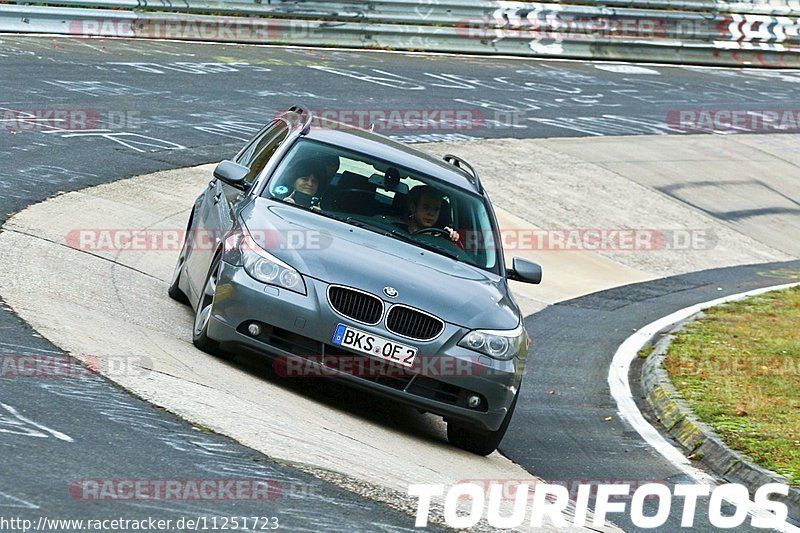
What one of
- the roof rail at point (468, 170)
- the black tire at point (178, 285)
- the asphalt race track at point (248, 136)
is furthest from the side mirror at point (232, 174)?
the roof rail at point (468, 170)

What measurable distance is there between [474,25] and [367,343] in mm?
21505

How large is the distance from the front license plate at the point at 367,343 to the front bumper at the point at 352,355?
3cm

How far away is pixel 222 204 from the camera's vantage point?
31.7 feet

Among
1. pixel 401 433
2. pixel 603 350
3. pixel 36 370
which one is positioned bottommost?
pixel 603 350

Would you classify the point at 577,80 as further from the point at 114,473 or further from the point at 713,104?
the point at 114,473

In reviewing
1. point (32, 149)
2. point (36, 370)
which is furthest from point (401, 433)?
point (32, 149)

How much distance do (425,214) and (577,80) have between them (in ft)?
63.8

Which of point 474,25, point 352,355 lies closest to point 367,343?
point 352,355

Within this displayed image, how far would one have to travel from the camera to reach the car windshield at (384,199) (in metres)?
9.12

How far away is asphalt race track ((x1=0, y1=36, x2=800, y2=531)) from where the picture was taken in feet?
20.1

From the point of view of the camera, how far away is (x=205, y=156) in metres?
16.6

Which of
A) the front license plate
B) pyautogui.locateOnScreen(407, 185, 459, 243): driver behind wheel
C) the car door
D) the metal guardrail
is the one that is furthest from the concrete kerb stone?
the metal guardrail

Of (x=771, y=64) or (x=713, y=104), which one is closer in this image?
(x=713, y=104)

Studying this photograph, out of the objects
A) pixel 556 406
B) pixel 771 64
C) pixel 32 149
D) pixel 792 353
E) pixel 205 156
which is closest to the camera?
pixel 556 406
